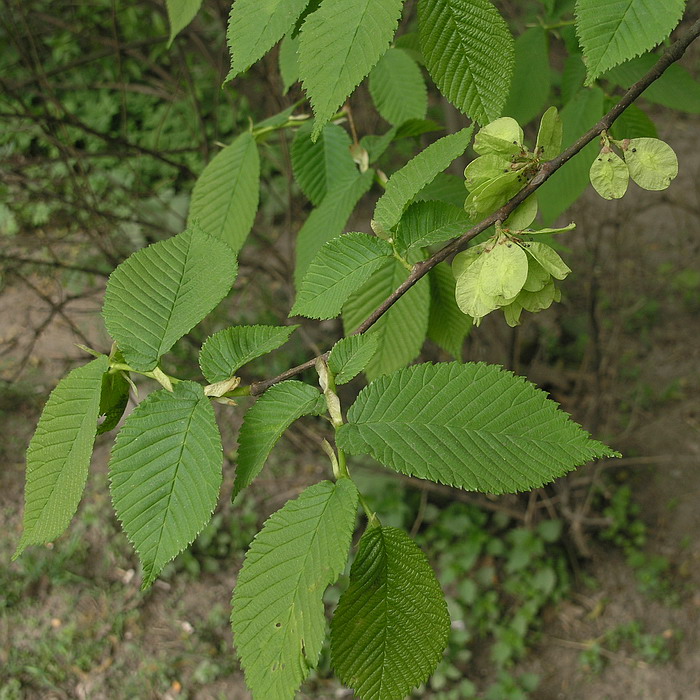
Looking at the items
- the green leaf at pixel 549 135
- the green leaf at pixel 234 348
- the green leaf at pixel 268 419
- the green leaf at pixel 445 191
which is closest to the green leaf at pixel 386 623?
the green leaf at pixel 268 419

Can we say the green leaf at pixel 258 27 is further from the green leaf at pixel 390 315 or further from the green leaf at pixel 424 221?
the green leaf at pixel 390 315

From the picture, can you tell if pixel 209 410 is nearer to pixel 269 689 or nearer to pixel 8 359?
pixel 269 689

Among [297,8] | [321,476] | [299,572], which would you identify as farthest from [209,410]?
[321,476]

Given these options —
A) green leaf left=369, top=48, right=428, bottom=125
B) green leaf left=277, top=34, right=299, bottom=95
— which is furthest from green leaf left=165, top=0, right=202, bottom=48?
green leaf left=369, top=48, right=428, bottom=125

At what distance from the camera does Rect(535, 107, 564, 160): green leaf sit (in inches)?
32.4

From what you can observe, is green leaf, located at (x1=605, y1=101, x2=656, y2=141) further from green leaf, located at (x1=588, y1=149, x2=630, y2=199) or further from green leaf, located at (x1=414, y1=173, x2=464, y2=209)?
green leaf, located at (x1=588, y1=149, x2=630, y2=199)

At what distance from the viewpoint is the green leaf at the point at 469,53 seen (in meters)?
0.85

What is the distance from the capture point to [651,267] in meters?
4.18

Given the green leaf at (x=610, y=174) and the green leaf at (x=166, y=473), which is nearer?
the green leaf at (x=166, y=473)

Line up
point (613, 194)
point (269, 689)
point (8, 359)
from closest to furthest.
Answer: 1. point (269, 689)
2. point (613, 194)
3. point (8, 359)

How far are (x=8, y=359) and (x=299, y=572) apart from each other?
377 centimetres

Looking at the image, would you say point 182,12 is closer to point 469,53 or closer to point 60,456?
point 469,53

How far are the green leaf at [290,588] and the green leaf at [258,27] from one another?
525 mm

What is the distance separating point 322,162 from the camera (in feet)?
4.33
